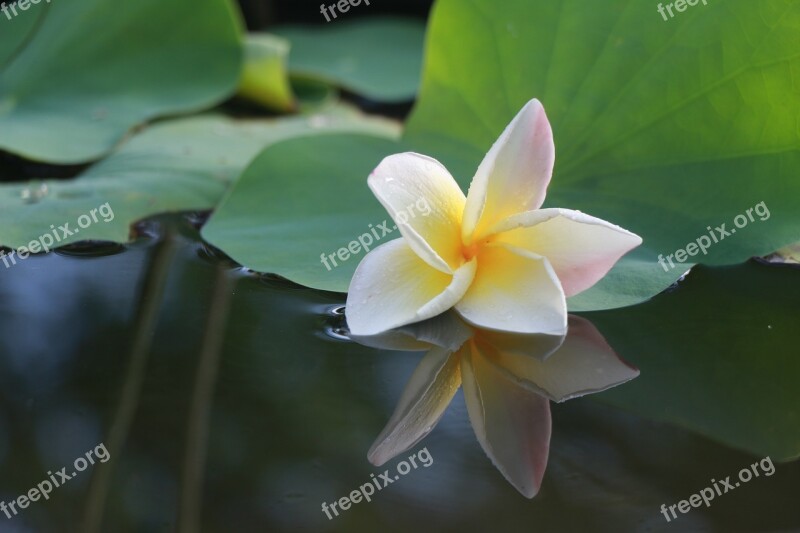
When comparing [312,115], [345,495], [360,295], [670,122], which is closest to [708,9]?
[670,122]

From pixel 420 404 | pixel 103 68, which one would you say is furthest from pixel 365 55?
pixel 420 404

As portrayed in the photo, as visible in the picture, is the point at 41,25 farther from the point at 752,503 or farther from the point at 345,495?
the point at 752,503

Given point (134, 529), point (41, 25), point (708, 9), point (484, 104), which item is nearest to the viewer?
point (134, 529)

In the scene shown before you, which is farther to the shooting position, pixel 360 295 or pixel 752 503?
pixel 360 295

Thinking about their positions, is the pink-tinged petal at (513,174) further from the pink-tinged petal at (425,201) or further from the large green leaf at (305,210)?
the large green leaf at (305,210)
